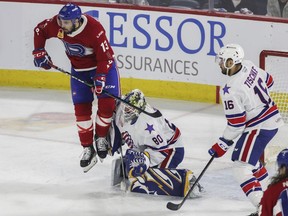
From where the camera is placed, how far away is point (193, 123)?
26.2 feet

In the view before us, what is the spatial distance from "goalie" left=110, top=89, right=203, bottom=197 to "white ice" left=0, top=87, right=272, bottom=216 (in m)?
0.08

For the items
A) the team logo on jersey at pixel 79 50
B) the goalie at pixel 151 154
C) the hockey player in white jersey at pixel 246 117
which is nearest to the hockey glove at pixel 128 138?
the goalie at pixel 151 154

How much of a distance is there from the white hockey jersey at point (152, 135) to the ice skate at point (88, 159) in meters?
0.38

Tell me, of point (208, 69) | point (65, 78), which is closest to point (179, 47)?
point (208, 69)

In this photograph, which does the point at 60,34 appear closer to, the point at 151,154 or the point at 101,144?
the point at 101,144

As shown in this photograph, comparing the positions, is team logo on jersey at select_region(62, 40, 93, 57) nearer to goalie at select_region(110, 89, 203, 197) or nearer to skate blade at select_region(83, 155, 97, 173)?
goalie at select_region(110, 89, 203, 197)

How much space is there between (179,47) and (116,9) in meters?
0.65

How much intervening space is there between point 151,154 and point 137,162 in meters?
0.15

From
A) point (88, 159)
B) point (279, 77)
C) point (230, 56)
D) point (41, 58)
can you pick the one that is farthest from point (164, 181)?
point (279, 77)

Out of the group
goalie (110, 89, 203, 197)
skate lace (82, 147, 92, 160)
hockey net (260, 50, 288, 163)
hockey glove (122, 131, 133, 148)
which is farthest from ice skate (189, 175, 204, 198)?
hockey net (260, 50, 288, 163)

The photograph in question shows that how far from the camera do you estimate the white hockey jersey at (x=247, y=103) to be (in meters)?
5.46

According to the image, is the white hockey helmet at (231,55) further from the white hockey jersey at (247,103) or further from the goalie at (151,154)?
the goalie at (151,154)

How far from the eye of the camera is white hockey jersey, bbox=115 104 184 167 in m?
6.03

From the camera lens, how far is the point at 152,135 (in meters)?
6.02
